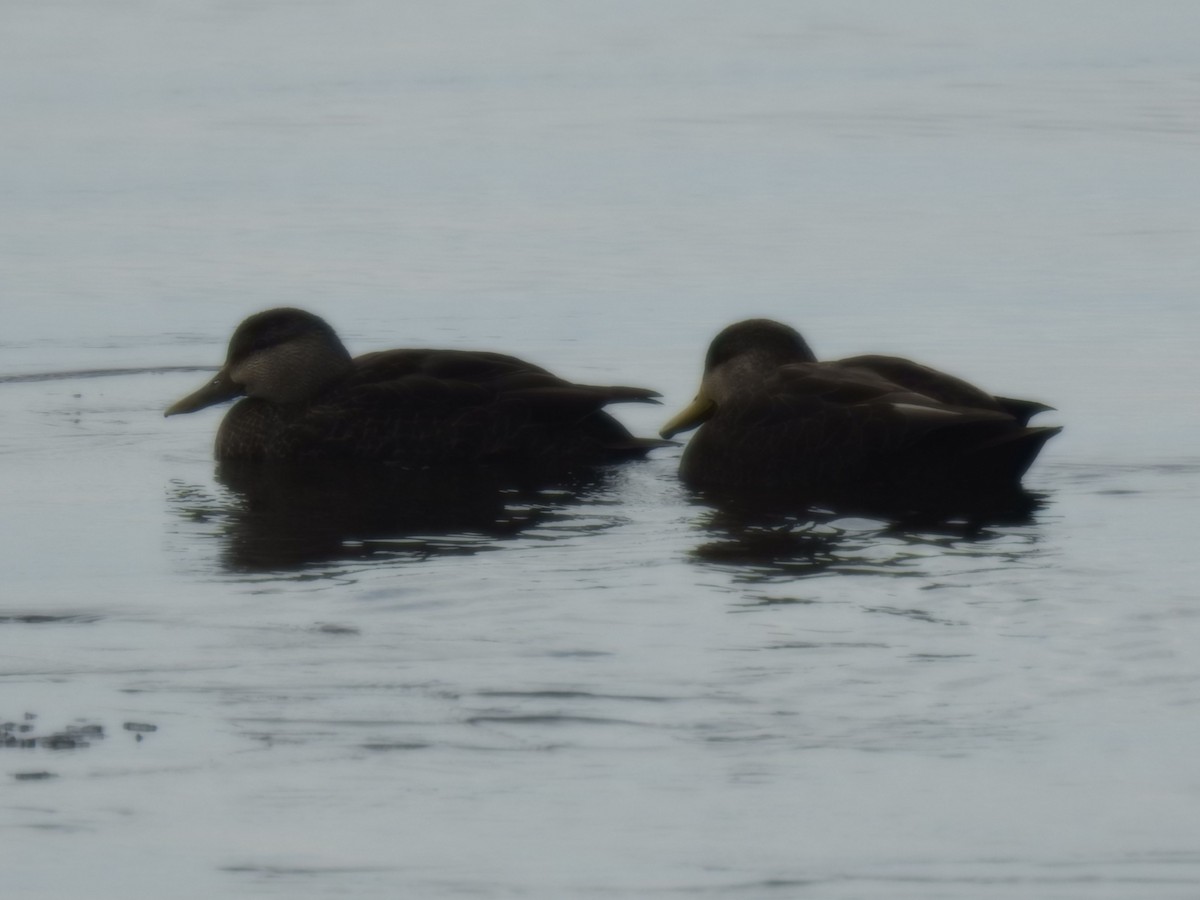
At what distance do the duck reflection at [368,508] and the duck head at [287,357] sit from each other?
0.36 m

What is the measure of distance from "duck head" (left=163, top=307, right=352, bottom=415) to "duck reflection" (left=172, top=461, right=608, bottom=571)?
360mm

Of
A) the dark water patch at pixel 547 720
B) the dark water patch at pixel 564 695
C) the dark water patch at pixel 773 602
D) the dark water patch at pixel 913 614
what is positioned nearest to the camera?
the dark water patch at pixel 547 720

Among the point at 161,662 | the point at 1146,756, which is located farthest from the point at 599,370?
the point at 1146,756

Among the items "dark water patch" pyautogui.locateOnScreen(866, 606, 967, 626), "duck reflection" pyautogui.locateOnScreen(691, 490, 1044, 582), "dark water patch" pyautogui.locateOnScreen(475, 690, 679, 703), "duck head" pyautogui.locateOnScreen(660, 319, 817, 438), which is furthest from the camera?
"duck head" pyautogui.locateOnScreen(660, 319, 817, 438)

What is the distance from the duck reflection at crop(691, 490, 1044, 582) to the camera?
757cm

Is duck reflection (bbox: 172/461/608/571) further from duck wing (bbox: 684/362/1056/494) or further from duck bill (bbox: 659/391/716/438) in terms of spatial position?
duck wing (bbox: 684/362/1056/494)

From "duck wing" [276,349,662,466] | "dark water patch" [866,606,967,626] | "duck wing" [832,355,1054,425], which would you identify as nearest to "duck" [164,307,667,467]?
"duck wing" [276,349,662,466]

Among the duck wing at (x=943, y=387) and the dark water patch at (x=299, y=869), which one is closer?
the dark water patch at (x=299, y=869)

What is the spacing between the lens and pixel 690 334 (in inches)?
475

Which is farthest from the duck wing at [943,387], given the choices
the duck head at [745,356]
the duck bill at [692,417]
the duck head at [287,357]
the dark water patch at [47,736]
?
the dark water patch at [47,736]

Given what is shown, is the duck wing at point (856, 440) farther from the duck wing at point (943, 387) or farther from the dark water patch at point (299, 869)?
the dark water patch at point (299, 869)

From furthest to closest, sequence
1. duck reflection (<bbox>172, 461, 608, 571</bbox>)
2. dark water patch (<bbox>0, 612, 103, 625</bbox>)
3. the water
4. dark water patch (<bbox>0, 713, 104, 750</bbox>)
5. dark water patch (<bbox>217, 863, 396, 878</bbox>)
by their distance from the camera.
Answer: duck reflection (<bbox>172, 461, 608, 571</bbox>)
dark water patch (<bbox>0, 612, 103, 625</bbox>)
dark water patch (<bbox>0, 713, 104, 750</bbox>)
the water
dark water patch (<bbox>217, 863, 396, 878</bbox>)

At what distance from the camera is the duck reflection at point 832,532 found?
7.57 metres

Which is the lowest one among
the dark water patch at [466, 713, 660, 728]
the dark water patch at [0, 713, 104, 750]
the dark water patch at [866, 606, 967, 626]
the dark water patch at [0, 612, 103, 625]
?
the dark water patch at [466, 713, 660, 728]
